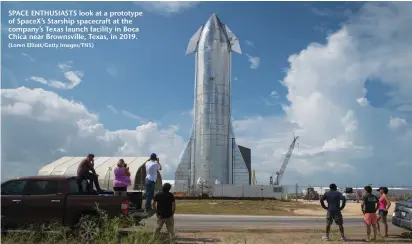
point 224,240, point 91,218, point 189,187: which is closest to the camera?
point 91,218

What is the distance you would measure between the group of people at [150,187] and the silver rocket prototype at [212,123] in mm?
43948

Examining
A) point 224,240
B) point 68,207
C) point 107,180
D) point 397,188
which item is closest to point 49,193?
point 68,207

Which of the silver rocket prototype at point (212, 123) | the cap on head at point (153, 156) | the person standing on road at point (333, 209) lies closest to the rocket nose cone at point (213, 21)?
the silver rocket prototype at point (212, 123)

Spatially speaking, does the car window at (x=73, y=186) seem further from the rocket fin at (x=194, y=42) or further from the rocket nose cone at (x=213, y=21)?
the rocket fin at (x=194, y=42)

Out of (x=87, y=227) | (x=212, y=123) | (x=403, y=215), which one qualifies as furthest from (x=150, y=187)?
(x=212, y=123)

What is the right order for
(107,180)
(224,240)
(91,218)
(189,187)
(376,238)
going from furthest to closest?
(189,187), (107,180), (376,238), (224,240), (91,218)

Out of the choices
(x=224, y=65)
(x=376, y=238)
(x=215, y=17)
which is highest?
(x=215, y=17)

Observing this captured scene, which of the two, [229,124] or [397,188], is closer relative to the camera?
[229,124]

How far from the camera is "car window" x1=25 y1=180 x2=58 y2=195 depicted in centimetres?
1091

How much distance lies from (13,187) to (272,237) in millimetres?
7576

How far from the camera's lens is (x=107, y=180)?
5162cm

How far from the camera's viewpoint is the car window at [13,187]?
1105cm

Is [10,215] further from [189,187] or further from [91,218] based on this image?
[189,187]

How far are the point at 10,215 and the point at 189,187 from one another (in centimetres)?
4801
